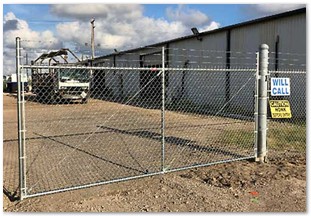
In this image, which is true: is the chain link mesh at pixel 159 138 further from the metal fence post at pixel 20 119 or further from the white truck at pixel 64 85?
the white truck at pixel 64 85

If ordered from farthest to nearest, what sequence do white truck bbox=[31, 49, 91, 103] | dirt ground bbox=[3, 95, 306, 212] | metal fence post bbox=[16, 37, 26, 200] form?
white truck bbox=[31, 49, 91, 103] → dirt ground bbox=[3, 95, 306, 212] → metal fence post bbox=[16, 37, 26, 200]

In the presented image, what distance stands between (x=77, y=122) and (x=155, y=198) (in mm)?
9935

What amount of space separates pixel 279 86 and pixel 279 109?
0.46 m

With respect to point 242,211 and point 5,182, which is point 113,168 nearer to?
point 5,182

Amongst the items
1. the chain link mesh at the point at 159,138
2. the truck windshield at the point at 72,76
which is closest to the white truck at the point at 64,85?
the truck windshield at the point at 72,76

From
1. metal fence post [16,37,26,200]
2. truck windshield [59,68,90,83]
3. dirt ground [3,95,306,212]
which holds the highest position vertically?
truck windshield [59,68,90,83]

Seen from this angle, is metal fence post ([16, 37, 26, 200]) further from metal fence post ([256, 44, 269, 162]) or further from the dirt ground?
metal fence post ([256, 44, 269, 162])

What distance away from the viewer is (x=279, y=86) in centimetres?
750

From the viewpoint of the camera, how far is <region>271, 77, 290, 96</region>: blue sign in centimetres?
743

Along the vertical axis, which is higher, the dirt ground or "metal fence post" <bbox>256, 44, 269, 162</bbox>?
"metal fence post" <bbox>256, 44, 269, 162</bbox>

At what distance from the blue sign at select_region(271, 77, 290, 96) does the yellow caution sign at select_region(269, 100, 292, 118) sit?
182 mm

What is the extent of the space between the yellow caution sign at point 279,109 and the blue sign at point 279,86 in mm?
182

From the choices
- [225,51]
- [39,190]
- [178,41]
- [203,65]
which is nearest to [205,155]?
[39,190]

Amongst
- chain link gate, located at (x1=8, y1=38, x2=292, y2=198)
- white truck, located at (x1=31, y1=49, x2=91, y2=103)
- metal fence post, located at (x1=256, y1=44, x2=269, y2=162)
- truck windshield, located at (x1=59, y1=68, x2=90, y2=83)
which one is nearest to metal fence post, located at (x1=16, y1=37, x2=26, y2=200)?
chain link gate, located at (x1=8, y1=38, x2=292, y2=198)
